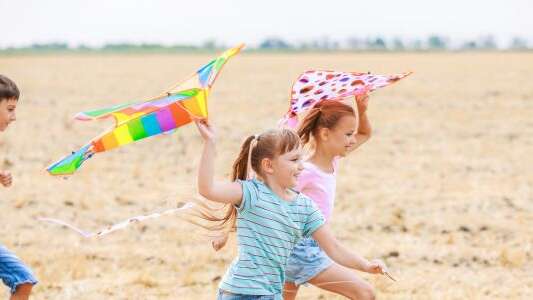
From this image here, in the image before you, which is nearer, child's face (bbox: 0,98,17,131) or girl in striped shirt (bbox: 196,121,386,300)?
girl in striped shirt (bbox: 196,121,386,300)

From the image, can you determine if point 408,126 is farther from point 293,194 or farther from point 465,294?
point 293,194

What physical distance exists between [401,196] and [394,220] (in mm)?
1477

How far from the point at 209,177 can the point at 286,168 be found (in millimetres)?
442

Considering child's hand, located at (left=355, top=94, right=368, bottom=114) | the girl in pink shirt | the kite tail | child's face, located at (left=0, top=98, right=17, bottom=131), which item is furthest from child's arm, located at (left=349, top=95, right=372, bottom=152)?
child's face, located at (left=0, top=98, right=17, bottom=131)

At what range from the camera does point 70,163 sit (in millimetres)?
4207

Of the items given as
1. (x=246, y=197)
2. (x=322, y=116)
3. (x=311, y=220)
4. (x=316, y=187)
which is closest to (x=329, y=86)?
(x=322, y=116)

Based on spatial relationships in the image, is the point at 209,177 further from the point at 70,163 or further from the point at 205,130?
the point at 70,163

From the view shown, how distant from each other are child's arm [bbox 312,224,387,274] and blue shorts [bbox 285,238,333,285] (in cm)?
33

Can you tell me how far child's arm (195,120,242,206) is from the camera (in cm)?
396

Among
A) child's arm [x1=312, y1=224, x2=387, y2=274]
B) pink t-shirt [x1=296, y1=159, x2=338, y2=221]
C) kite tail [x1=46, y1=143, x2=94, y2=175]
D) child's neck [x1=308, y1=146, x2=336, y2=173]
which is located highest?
kite tail [x1=46, y1=143, x2=94, y2=175]

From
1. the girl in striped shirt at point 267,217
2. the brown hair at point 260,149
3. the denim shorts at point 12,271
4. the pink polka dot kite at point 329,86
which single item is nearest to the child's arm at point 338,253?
the girl in striped shirt at point 267,217

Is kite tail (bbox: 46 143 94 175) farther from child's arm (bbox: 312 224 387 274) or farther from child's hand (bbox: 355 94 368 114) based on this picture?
child's hand (bbox: 355 94 368 114)

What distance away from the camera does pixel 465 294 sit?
271 inches

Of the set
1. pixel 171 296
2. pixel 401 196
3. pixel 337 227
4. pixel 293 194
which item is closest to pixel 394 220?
pixel 337 227
